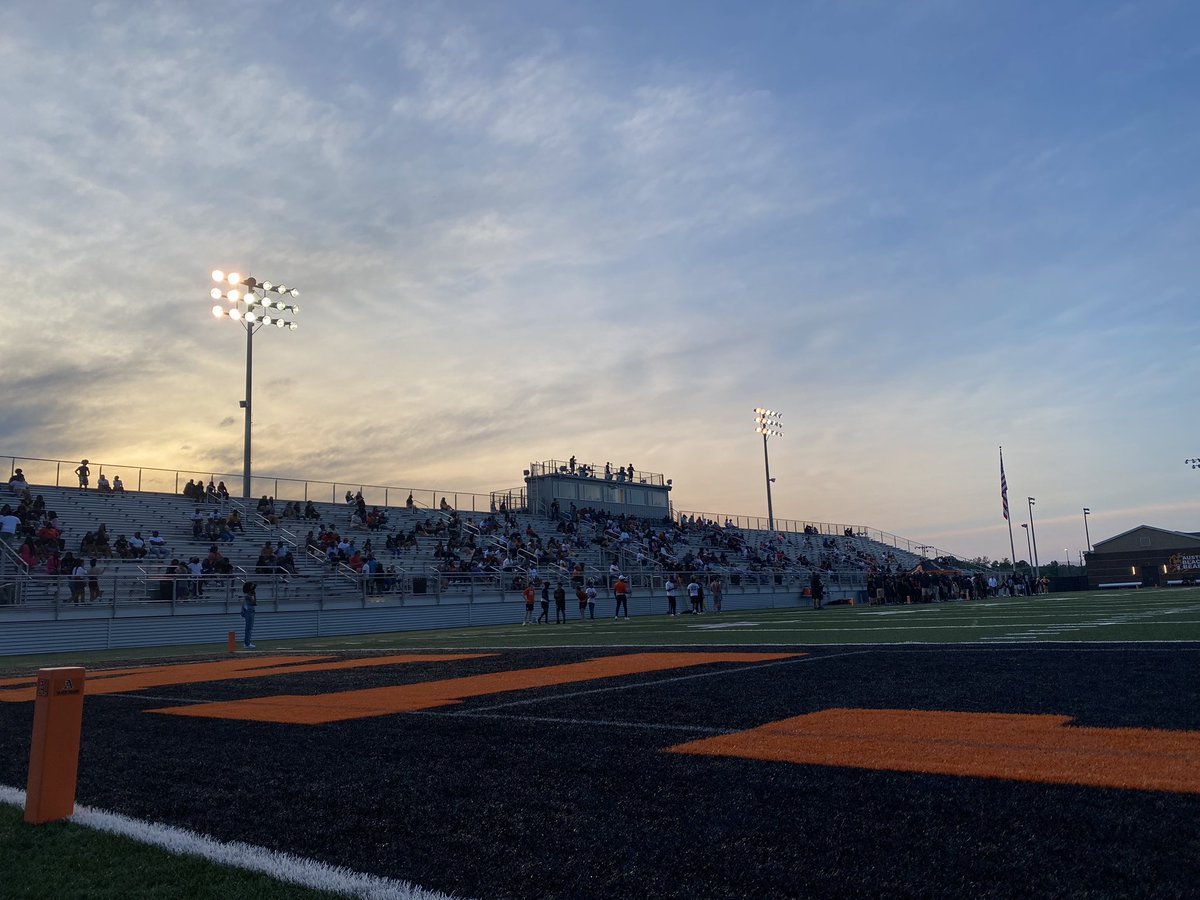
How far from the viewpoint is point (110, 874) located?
13.2ft

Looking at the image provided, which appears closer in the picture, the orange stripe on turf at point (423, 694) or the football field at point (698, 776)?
the football field at point (698, 776)

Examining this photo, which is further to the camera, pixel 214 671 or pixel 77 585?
pixel 77 585

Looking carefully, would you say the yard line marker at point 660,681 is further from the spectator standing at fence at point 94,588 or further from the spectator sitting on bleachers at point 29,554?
the spectator sitting on bleachers at point 29,554

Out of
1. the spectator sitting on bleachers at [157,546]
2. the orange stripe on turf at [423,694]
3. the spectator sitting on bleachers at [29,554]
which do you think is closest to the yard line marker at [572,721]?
the orange stripe on turf at [423,694]

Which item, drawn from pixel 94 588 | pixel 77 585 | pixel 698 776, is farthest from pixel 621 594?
pixel 698 776

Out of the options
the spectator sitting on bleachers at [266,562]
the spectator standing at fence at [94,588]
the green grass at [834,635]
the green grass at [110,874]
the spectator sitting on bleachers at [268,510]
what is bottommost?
the green grass at [110,874]

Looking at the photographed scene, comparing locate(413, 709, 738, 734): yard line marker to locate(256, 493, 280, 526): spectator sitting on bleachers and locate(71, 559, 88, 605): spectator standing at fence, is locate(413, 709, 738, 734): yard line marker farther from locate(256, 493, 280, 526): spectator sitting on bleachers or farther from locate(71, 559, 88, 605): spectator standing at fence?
locate(256, 493, 280, 526): spectator sitting on bleachers

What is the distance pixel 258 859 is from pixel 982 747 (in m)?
4.12

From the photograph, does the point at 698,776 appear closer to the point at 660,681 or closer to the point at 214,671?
the point at 660,681

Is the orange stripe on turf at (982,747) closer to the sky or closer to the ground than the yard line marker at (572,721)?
closer to the sky

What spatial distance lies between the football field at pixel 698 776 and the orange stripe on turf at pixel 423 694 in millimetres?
81

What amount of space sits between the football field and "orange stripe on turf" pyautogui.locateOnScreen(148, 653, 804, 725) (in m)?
0.08

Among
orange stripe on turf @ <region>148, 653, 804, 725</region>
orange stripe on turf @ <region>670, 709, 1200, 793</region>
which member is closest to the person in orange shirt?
orange stripe on turf @ <region>148, 653, 804, 725</region>

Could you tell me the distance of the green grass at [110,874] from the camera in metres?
3.73
